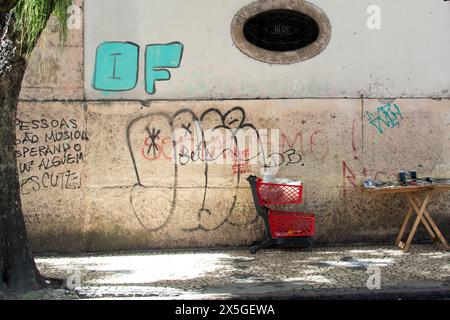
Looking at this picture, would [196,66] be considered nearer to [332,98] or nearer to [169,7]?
[169,7]

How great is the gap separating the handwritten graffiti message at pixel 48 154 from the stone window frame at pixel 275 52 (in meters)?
2.74

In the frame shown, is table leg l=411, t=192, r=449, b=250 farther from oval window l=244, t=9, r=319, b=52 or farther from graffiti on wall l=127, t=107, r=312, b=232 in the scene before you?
oval window l=244, t=9, r=319, b=52

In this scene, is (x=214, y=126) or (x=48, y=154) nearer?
(x=48, y=154)

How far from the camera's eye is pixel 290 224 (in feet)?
28.3

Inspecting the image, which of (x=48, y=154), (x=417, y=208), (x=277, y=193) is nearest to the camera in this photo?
(x=277, y=193)

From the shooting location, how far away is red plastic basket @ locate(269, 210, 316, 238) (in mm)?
8594

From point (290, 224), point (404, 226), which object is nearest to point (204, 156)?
point (290, 224)

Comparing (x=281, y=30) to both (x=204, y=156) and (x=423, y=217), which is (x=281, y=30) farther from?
(x=423, y=217)

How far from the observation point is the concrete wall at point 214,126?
898 centimetres

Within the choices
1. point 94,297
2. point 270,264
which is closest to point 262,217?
point 270,264

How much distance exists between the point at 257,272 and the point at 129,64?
364 centimetres

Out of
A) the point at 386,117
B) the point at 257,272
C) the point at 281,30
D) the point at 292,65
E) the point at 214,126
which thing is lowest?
the point at 257,272

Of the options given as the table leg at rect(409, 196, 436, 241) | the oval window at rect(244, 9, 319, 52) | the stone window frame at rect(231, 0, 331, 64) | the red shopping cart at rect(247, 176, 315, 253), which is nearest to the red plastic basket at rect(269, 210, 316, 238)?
the red shopping cart at rect(247, 176, 315, 253)

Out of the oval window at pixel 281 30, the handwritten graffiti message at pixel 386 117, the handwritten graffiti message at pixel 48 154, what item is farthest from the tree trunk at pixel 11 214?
the handwritten graffiti message at pixel 386 117
